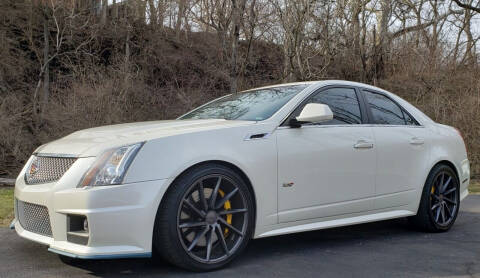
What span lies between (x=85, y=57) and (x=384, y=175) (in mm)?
19537

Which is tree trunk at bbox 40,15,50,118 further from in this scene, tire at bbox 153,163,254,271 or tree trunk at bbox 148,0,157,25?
tire at bbox 153,163,254,271

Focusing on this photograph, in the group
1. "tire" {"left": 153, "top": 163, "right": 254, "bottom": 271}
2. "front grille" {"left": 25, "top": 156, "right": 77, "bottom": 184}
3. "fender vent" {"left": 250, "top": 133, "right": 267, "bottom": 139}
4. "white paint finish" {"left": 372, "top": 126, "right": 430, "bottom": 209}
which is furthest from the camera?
"white paint finish" {"left": 372, "top": 126, "right": 430, "bottom": 209}

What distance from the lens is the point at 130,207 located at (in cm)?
361

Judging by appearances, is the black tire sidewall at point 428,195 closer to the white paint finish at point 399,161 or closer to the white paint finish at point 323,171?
the white paint finish at point 399,161

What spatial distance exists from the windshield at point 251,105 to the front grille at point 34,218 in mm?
1835

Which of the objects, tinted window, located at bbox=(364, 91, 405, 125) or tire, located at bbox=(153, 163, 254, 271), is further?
tinted window, located at bbox=(364, 91, 405, 125)

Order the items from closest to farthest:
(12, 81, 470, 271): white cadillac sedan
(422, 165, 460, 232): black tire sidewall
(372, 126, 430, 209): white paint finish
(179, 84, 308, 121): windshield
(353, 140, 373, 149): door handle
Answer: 1. (12, 81, 470, 271): white cadillac sedan
2. (179, 84, 308, 121): windshield
3. (353, 140, 373, 149): door handle
4. (372, 126, 430, 209): white paint finish
5. (422, 165, 460, 232): black tire sidewall

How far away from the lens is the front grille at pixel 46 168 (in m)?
3.89

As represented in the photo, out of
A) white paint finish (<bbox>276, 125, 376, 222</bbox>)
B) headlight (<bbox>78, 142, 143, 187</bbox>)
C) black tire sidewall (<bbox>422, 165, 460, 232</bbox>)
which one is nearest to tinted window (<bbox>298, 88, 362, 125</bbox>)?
white paint finish (<bbox>276, 125, 376, 222</bbox>)

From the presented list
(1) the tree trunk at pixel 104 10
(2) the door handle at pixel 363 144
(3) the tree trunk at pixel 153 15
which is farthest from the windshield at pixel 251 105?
(1) the tree trunk at pixel 104 10

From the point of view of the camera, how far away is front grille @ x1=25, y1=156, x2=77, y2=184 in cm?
389

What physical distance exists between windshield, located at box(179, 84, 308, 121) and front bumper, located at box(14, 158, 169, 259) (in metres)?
1.29

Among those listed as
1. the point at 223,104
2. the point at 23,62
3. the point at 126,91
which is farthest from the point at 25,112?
the point at 223,104

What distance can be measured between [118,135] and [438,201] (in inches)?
146
